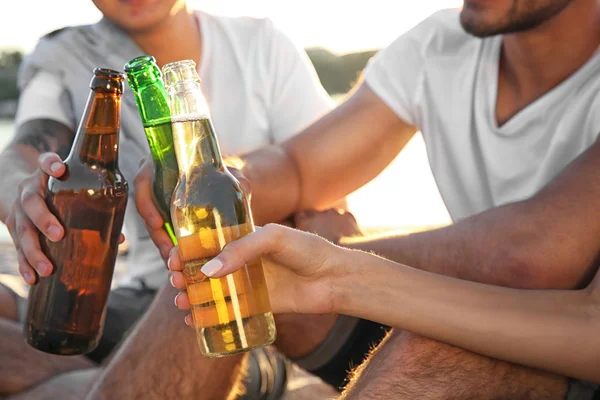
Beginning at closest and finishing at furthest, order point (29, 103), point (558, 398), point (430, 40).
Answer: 1. point (558, 398)
2. point (430, 40)
3. point (29, 103)

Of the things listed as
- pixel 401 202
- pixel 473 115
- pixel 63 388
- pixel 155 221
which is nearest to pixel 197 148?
pixel 155 221

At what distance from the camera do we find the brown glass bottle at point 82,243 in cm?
173

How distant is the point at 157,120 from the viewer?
1.64 meters

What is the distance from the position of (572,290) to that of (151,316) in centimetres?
104

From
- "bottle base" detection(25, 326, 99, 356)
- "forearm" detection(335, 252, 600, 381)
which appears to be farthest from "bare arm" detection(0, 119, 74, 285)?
"forearm" detection(335, 252, 600, 381)

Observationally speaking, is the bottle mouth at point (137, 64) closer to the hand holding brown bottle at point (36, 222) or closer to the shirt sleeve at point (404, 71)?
the hand holding brown bottle at point (36, 222)

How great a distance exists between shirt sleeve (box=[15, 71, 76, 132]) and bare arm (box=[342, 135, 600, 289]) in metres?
1.44

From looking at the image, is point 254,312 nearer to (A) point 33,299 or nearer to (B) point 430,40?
(A) point 33,299

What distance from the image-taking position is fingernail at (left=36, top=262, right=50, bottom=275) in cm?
170

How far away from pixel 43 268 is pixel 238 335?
62 centimetres

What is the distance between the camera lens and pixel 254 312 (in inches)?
51.4

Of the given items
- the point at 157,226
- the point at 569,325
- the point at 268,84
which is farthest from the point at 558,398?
the point at 268,84

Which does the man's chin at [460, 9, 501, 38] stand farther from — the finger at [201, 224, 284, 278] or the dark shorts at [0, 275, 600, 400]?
the finger at [201, 224, 284, 278]

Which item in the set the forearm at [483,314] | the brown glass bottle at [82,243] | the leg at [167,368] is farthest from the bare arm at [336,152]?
the forearm at [483,314]
